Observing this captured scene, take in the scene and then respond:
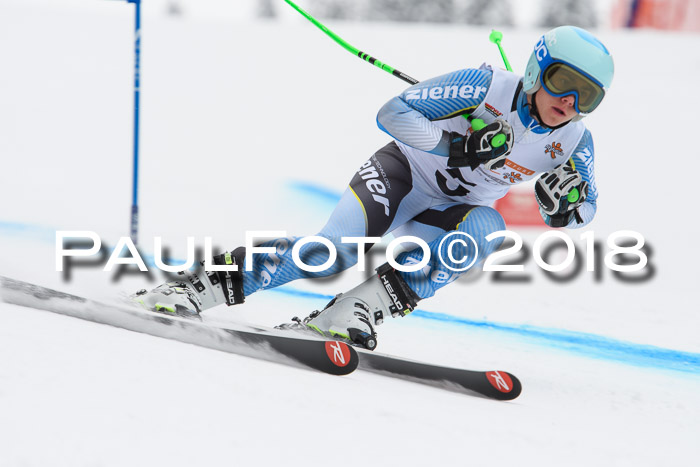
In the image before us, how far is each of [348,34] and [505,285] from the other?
34.3 feet

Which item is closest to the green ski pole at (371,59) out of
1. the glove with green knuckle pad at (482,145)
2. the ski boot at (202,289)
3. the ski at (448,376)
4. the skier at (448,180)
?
the skier at (448,180)

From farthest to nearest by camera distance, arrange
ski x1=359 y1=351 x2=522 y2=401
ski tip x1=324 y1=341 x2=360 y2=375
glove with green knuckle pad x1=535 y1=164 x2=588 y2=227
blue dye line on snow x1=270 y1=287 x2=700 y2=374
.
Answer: blue dye line on snow x1=270 y1=287 x2=700 y2=374 < glove with green knuckle pad x1=535 y1=164 x2=588 y2=227 < ski x1=359 y1=351 x2=522 y2=401 < ski tip x1=324 y1=341 x2=360 y2=375

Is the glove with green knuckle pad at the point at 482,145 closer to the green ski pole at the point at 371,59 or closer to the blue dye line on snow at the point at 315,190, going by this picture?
the green ski pole at the point at 371,59

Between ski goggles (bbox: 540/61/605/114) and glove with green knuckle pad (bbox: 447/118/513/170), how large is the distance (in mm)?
234

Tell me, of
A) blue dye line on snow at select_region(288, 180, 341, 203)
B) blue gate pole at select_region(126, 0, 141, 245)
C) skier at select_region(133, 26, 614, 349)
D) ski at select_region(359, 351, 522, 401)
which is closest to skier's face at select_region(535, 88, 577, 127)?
skier at select_region(133, 26, 614, 349)

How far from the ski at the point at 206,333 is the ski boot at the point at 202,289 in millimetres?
342

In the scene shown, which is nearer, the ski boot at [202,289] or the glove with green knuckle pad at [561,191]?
the glove with green knuckle pad at [561,191]

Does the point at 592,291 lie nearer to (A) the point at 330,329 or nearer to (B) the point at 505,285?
(B) the point at 505,285

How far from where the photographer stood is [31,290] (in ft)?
9.72

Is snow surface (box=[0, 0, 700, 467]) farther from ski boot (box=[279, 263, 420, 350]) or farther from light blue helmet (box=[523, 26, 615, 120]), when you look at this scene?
light blue helmet (box=[523, 26, 615, 120])

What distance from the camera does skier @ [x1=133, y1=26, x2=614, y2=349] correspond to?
2.86 meters

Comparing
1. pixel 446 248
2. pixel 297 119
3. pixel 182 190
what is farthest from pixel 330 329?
pixel 297 119

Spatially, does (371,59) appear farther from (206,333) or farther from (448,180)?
(206,333)

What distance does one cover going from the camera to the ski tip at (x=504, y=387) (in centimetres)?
274
